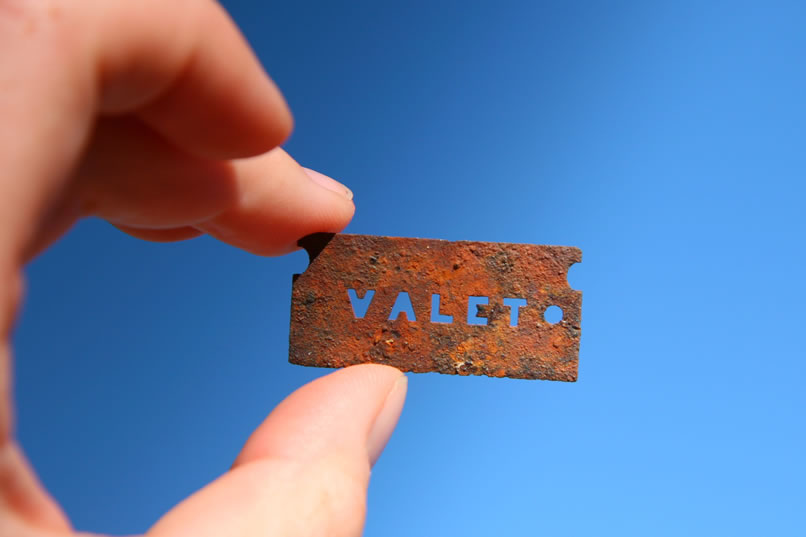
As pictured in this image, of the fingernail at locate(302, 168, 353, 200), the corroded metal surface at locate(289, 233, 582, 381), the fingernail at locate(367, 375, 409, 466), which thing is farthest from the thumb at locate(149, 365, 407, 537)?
the fingernail at locate(302, 168, 353, 200)

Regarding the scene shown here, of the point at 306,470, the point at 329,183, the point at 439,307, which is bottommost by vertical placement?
the point at 306,470

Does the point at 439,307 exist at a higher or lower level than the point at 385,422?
higher

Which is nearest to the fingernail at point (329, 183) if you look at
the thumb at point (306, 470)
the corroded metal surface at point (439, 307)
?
the corroded metal surface at point (439, 307)

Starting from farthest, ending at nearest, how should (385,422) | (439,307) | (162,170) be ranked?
(439,307), (385,422), (162,170)

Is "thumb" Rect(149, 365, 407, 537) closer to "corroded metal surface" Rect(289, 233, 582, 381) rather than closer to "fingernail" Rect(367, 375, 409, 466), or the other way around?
"fingernail" Rect(367, 375, 409, 466)

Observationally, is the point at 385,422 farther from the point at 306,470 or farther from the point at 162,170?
the point at 162,170

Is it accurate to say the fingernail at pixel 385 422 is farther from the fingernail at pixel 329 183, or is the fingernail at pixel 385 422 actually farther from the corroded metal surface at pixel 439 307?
the fingernail at pixel 329 183

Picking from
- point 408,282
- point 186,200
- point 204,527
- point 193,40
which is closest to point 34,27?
point 193,40

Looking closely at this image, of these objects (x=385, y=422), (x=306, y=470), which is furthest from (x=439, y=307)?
(x=306, y=470)
